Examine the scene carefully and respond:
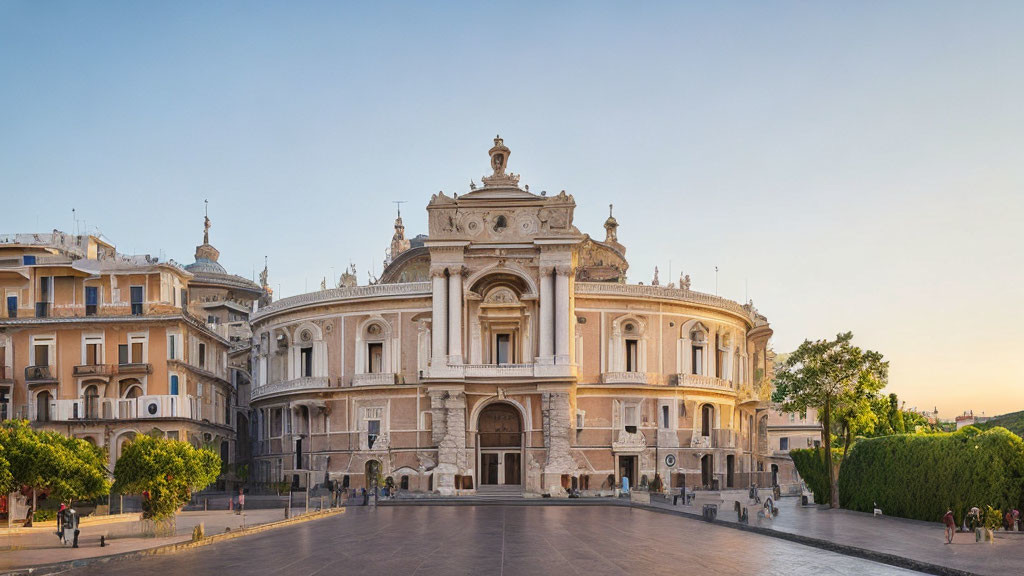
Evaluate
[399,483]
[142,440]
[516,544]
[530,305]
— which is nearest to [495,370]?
[530,305]

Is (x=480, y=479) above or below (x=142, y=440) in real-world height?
below

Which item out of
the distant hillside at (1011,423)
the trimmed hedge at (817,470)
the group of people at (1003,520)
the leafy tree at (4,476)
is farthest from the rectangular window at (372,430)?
the distant hillside at (1011,423)

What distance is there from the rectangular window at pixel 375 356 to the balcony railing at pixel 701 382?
1965 cm

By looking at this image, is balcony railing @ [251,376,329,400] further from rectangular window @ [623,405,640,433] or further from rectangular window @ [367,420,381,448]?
rectangular window @ [623,405,640,433]

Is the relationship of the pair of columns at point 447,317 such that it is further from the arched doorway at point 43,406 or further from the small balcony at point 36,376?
the arched doorway at point 43,406

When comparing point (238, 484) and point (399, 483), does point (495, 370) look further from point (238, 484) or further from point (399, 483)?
point (238, 484)

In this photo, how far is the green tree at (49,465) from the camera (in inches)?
1683

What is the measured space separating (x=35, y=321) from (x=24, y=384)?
3931mm

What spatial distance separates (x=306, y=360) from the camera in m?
77.3

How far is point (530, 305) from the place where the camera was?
7269 centimetres

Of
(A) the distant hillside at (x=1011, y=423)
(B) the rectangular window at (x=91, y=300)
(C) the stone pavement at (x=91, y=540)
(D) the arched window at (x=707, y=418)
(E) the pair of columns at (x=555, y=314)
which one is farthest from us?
(A) the distant hillside at (x=1011, y=423)

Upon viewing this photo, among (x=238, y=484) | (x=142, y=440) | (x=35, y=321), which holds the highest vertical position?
(x=35, y=321)

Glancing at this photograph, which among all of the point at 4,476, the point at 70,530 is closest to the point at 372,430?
the point at 4,476

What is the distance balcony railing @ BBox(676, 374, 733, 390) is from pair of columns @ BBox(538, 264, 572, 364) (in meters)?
9.21
